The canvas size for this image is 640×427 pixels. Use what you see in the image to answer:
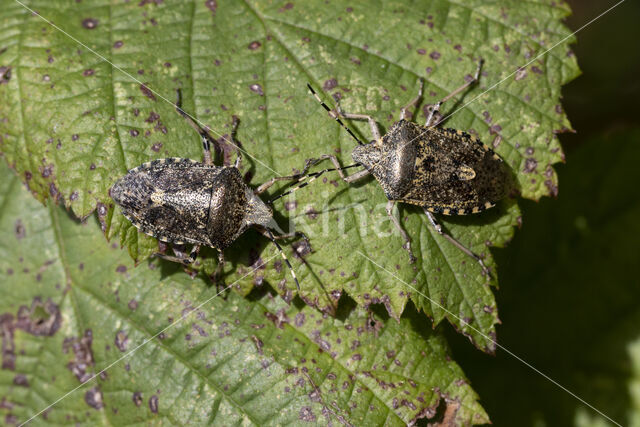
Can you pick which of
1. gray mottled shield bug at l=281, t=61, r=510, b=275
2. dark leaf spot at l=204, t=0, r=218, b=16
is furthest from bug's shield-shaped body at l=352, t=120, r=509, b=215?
dark leaf spot at l=204, t=0, r=218, b=16

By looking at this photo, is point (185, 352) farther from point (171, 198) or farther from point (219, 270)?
point (171, 198)

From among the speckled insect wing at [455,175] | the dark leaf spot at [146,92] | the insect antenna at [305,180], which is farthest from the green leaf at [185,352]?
the dark leaf spot at [146,92]

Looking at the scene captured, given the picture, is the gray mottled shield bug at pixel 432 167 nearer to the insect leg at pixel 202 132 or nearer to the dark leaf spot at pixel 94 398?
the insect leg at pixel 202 132

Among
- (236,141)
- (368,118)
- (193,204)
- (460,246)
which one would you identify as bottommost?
(460,246)

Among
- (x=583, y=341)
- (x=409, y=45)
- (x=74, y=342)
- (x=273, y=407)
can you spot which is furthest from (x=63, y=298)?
(x=583, y=341)

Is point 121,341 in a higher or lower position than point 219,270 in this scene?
lower

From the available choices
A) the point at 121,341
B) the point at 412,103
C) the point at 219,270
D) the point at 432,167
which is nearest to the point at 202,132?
the point at 219,270
